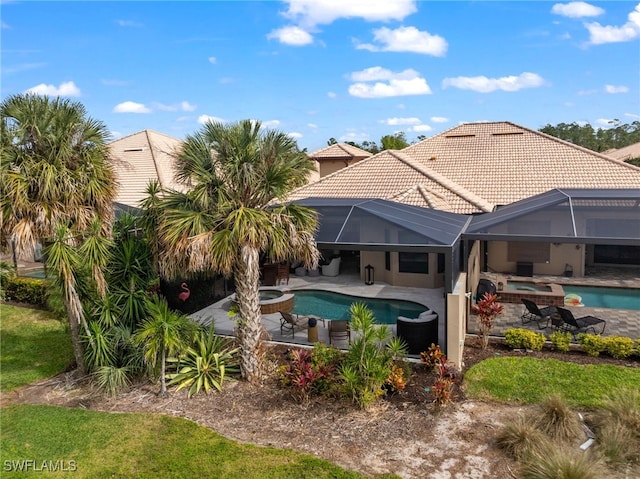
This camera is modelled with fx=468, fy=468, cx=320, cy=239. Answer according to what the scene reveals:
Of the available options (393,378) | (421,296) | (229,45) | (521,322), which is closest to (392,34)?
(229,45)

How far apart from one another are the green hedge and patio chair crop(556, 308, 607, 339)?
18194mm

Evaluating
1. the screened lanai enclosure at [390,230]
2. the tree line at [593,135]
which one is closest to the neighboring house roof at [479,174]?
the screened lanai enclosure at [390,230]

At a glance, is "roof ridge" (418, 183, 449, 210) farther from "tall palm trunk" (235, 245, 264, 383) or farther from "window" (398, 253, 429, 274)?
"tall palm trunk" (235, 245, 264, 383)

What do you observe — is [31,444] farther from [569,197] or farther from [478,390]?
[569,197]

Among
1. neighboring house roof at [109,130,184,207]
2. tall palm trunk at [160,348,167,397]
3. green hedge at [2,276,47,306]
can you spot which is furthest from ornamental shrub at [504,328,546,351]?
green hedge at [2,276,47,306]

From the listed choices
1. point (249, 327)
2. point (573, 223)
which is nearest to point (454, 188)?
point (573, 223)

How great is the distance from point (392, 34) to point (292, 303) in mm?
10510

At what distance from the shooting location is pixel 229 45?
60.3 ft

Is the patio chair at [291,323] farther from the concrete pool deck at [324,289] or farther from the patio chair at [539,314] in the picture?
the patio chair at [539,314]

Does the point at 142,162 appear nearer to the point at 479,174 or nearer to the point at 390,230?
the point at 479,174

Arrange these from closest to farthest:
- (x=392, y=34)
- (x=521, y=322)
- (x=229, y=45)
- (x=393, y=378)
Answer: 1. (x=393, y=378)
2. (x=521, y=322)
3. (x=392, y=34)
4. (x=229, y=45)

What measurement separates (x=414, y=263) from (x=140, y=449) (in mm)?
13787

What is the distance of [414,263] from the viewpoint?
65.4 ft

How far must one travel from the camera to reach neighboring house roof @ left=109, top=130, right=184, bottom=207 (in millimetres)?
24250
